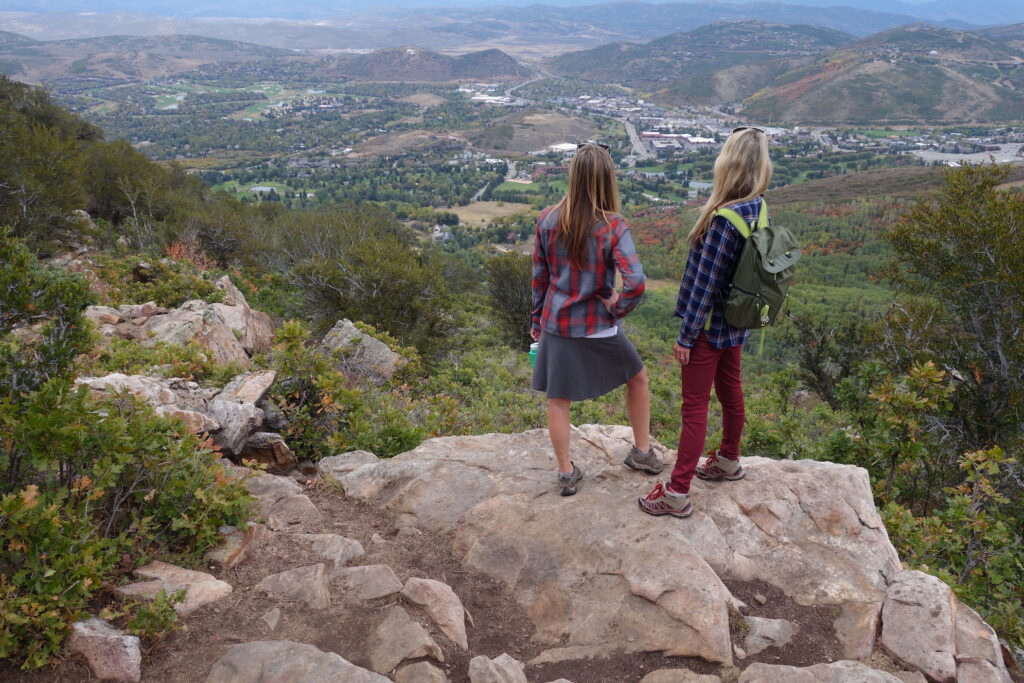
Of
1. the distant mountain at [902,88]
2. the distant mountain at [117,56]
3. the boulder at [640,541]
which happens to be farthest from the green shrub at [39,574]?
the distant mountain at [117,56]

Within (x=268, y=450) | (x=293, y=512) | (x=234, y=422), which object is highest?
(x=234, y=422)

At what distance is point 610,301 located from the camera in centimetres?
330

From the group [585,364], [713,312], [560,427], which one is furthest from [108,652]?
[713,312]

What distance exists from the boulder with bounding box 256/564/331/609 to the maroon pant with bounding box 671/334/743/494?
1996 mm

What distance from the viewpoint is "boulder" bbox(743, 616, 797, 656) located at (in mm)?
2770

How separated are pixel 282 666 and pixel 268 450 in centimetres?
274

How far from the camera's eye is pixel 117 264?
11.3 metres

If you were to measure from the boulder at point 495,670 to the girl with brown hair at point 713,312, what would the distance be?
4.20 feet

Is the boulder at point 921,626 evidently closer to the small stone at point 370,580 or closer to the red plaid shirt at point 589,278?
the red plaid shirt at point 589,278

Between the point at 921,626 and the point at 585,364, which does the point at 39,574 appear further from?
the point at 921,626

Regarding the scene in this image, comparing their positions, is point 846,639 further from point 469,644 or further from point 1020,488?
point 1020,488

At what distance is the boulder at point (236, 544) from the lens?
3.11 m

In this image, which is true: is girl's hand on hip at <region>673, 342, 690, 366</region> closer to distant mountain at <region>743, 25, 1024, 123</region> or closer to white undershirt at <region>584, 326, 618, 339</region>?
white undershirt at <region>584, 326, 618, 339</region>

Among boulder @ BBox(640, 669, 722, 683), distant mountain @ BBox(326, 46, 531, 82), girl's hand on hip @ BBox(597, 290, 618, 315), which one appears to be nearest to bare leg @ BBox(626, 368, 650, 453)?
girl's hand on hip @ BBox(597, 290, 618, 315)
